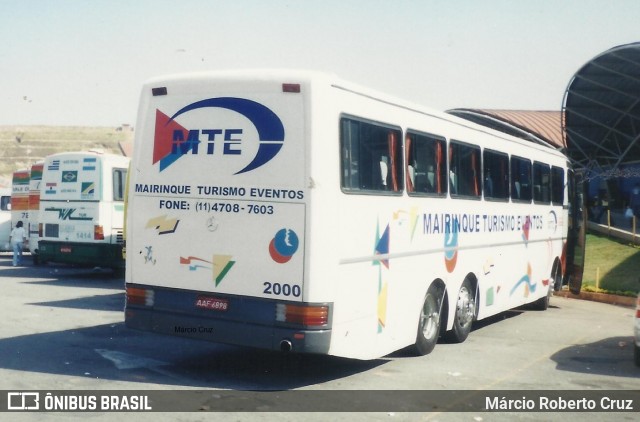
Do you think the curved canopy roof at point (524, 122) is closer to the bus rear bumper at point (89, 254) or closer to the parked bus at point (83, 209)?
the parked bus at point (83, 209)

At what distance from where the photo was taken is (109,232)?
21281 millimetres

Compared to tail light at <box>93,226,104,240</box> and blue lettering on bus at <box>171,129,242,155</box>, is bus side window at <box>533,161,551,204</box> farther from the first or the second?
tail light at <box>93,226,104,240</box>

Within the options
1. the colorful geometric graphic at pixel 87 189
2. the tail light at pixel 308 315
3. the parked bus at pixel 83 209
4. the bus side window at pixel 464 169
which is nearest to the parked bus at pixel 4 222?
the parked bus at pixel 83 209

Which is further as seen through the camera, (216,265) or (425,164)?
(425,164)

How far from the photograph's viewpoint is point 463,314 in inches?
504

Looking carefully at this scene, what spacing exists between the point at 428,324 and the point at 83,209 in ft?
40.8

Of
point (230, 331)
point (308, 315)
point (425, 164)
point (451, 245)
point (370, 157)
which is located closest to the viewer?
point (308, 315)

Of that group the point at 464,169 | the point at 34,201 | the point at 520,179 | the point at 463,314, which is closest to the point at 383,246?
the point at 464,169

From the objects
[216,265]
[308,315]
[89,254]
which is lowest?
[308,315]

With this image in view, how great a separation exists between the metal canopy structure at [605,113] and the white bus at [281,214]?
2511cm

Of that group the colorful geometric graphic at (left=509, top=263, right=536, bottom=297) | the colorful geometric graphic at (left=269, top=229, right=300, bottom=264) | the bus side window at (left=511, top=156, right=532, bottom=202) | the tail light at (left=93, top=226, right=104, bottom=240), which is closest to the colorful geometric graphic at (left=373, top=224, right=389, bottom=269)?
the colorful geometric graphic at (left=269, top=229, right=300, bottom=264)

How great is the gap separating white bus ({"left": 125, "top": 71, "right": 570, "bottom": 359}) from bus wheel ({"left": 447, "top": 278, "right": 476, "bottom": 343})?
53.2 inches

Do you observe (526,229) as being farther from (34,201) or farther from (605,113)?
(605,113)

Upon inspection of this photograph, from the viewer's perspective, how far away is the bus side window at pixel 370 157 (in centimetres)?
916
